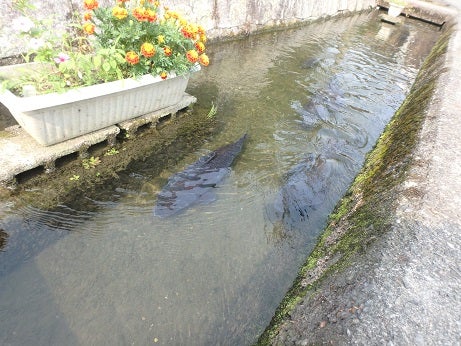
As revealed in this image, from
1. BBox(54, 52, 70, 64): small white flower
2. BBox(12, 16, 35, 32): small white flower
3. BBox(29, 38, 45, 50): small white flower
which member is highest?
BBox(12, 16, 35, 32): small white flower

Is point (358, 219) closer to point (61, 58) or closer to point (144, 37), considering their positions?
point (144, 37)

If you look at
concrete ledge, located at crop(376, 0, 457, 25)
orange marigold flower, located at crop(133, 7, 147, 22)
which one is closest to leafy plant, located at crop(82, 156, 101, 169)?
orange marigold flower, located at crop(133, 7, 147, 22)

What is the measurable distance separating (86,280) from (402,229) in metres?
2.73

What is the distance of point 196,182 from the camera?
3.95 m

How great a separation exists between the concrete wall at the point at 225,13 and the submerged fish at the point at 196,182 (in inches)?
101

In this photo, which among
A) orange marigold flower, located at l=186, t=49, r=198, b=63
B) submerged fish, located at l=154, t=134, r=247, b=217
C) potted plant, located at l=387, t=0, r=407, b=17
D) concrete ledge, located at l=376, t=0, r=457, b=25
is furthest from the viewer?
potted plant, located at l=387, t=0, r=407, b=17

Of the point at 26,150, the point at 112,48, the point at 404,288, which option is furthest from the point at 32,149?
the point at 404,288

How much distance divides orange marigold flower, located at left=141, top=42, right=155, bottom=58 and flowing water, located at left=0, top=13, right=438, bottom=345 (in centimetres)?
143

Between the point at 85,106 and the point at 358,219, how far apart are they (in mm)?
3234

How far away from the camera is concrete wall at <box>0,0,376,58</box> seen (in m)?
4.73

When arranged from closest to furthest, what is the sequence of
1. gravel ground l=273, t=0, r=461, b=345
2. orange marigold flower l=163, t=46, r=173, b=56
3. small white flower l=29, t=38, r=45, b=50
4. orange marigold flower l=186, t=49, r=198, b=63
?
gravel ground l=273, t=0, r=461, b=345 → small white flower l=29, t=38, r=45, b=50 → orange marigold flower l=163, t=46, r=173, b=56 → orange marigold flower l=186, t=49, r=198, b=63

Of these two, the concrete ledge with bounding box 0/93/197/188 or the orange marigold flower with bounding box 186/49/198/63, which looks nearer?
the concrete ledge with bounding box 0/93/197/188

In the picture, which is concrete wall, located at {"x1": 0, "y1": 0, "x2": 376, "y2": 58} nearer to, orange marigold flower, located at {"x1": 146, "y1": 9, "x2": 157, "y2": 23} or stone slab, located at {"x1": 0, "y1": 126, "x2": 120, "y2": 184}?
orange marigold flower, located at {"x1": 146, "y1": 9, "x2": 157, "y2": 23}

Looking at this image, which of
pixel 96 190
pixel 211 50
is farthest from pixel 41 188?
pixel 211 50
